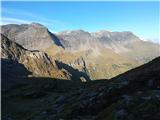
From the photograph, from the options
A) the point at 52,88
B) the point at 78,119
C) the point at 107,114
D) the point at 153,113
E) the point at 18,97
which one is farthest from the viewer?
the point at 52,88

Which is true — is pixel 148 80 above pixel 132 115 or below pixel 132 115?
above

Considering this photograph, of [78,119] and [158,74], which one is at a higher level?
[158,74]

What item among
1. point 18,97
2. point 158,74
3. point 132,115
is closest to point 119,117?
point 132,115

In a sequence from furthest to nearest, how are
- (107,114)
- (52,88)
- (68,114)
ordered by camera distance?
(52,88), (68,114), (107,114)

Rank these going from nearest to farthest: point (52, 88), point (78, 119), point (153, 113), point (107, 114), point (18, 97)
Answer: point (153, 113), point (107, 114), point (78, 119), point (18, 97), point (52, 88)

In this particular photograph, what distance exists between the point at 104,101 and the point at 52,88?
213 feet

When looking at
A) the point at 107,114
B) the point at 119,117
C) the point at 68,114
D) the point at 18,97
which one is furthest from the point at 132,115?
the point at 18,97

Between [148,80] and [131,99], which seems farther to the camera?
[148,80]

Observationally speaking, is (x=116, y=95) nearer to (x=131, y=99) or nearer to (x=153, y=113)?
(x=131, y=99)

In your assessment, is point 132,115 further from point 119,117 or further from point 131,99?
point 131,99

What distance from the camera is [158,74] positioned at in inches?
1582

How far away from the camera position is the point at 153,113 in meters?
28.0

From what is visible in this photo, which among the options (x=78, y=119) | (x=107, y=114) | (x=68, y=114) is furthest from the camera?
(x=68, y=114)

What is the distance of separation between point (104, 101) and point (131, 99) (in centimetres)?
647
